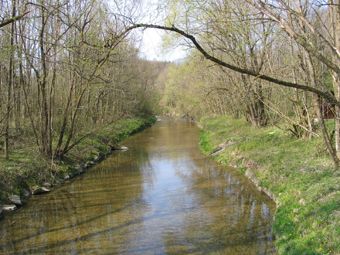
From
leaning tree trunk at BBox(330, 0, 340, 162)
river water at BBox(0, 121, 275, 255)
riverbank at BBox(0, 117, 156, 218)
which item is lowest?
river water at BBox(0, 121, 275, 255)

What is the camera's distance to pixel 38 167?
56.5 ft

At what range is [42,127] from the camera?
744 inches

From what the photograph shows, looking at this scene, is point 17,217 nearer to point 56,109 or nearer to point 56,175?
point 56,175

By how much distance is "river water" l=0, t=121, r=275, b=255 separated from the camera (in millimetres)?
10023

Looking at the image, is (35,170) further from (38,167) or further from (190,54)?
(190,54)

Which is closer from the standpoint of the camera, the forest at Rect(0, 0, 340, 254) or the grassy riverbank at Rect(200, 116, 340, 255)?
the grassy riverbank at Rect(200, 116, 340, 255)

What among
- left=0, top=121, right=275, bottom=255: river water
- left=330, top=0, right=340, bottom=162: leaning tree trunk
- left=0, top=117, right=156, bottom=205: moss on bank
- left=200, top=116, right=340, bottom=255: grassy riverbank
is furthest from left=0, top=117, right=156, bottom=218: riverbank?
left=330, top=0, right=340, bottom=162: leaning tree trunk

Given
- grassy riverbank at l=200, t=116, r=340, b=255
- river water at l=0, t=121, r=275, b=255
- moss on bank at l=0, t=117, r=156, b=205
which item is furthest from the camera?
moss on bank at l=0, t=117, r=156, b=205

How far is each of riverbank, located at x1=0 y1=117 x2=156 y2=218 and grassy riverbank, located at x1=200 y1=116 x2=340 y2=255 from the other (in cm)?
726

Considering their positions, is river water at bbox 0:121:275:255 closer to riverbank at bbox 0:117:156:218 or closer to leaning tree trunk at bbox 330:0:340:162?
riverbank at bbox 0:117:156:218

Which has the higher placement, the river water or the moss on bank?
the moss on bank

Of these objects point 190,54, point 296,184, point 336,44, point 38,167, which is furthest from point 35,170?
point 190,54

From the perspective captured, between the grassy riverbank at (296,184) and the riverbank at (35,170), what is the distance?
726 centimetres

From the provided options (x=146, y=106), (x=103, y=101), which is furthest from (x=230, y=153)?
(x=146, y=106)
